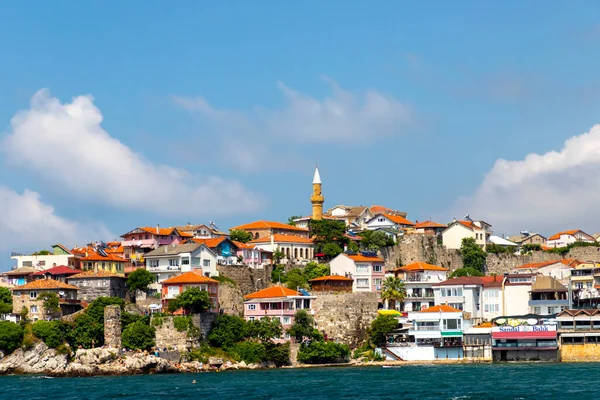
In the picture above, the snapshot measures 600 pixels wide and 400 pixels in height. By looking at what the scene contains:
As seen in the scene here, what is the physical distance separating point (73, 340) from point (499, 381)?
33.1 meters

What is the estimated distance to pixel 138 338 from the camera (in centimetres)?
8525

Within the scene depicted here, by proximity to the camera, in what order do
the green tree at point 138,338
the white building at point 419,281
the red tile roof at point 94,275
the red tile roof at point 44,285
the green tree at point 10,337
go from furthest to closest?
the white building at point 419,281, the red tile roof at point 94,275, the red tile roof at point 44,285, the green tree at point 138,338, the green tree at point 10,337

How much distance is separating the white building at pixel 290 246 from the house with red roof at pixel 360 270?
6.84 metres

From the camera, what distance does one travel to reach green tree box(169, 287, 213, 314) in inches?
3445

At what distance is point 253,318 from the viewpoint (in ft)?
302

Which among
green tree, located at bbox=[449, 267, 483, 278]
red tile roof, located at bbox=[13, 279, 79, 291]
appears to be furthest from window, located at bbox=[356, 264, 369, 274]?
red tile roof, located at bbox=[13, 279, 79, 291]

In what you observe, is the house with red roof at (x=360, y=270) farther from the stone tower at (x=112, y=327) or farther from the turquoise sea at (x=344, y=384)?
the stone tower at (x=112, y=327)

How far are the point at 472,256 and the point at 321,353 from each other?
30679mm

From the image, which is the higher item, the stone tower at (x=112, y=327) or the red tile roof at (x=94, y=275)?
the red tile roof at (x=94, y=275)

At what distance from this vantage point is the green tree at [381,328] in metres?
91.1

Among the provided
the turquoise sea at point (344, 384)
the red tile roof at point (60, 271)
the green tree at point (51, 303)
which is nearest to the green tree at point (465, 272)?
the turquoise sea at point (344, 384)

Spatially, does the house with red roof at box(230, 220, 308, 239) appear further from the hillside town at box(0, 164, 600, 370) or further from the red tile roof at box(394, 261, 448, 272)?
the red tile roof at box(394, 261, 448, 272)

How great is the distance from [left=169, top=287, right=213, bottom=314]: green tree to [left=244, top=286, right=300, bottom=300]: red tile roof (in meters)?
5.37

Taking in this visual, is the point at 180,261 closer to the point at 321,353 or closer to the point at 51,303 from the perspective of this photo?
the point at 51,303
